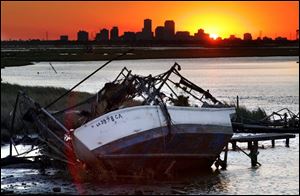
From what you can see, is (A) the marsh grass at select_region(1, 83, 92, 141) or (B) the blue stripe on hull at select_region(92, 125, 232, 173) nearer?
(B) the blue stripe on hull at select_region(92, 125, 232, 173)

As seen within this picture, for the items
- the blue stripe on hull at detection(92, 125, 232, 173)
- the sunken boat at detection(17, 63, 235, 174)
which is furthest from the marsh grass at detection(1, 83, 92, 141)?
the blue stripe on hull at detection(92, 125, 232, 173)

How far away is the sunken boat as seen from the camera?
867 inches

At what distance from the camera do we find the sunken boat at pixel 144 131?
22031 mm

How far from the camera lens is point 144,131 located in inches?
872

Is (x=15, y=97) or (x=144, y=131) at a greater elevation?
(x=144, y=131)

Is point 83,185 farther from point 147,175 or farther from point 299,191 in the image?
point 299,191

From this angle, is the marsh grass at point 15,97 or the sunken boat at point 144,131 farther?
the marsh grass at point 15,97

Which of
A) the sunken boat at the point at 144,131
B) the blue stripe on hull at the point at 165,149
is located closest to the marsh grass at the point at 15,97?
the sunken boat at the point at 144,131

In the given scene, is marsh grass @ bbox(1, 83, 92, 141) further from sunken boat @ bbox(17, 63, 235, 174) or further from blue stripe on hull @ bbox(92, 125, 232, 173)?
blue stripe on hull @ bbox(92, 125, 232, 173)

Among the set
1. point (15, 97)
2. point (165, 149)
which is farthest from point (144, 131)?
point (15, 97)

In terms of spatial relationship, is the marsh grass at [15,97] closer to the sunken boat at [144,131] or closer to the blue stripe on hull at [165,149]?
the sunken boat at [144,131]

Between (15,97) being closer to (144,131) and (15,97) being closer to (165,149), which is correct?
(165,149)

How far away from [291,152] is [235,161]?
410 centimetres

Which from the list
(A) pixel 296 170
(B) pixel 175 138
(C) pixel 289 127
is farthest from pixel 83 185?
(C) pixel 289 127
